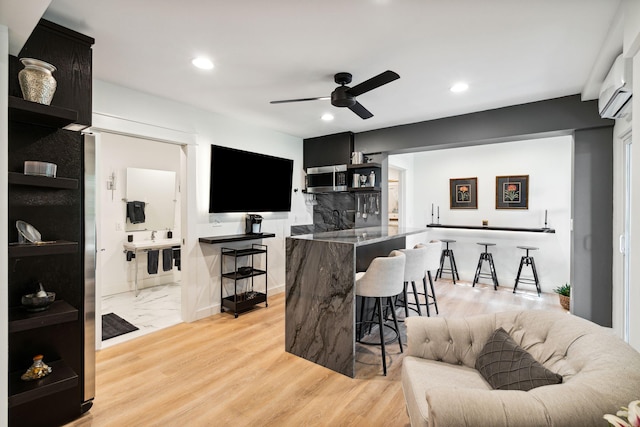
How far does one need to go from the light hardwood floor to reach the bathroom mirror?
235 cm

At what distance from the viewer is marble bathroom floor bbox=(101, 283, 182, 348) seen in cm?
351

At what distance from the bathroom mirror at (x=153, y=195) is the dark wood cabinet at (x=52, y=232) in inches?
128

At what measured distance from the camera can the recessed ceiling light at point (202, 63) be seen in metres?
2.52

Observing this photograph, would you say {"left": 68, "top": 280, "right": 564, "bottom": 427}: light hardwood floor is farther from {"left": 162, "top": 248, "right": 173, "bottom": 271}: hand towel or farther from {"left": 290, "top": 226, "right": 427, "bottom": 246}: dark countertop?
{"left": 162, "top": 248, "right": 173, "bottom": 271}: hand towel

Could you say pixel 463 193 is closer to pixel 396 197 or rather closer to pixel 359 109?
pixel 396 197

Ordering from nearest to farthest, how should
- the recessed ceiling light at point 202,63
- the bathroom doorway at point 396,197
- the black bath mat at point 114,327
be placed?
the recessed ceiling light at point 202,63 < the black bath mat at point 114,327 < the bathroom doorway at point 396,197

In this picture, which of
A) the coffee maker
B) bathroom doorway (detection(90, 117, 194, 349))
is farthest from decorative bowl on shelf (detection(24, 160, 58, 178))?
the coffee maker

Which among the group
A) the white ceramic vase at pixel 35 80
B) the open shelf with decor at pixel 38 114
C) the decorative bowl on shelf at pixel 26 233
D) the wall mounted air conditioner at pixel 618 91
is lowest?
the decorative bowl on shelf at pixel 26 233

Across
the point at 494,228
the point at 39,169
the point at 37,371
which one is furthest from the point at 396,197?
the point at 37,371

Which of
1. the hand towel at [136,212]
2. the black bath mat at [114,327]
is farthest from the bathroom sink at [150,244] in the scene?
the black bath mat at [114,327]

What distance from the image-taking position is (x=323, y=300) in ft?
8.79

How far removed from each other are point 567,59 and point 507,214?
3553 millimetres

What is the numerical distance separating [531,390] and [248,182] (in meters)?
3.77

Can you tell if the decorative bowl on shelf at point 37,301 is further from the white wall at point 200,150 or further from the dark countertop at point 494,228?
the dark countertop at point 494,228
